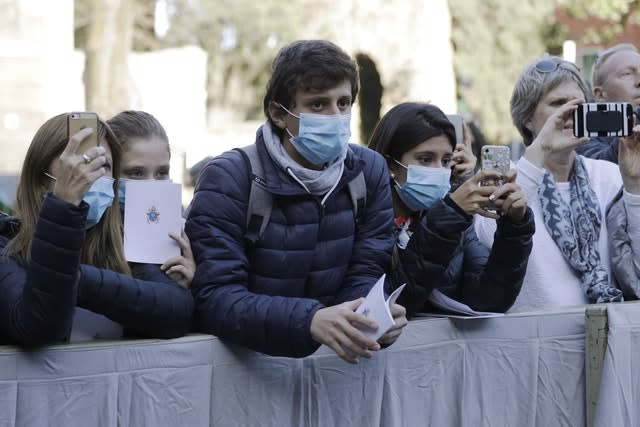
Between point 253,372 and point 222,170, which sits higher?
point 222,170

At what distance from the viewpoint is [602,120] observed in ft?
14.1

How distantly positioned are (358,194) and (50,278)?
1.14 m

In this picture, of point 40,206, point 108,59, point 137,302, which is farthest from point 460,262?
point 108,59

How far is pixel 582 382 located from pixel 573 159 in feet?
3.41

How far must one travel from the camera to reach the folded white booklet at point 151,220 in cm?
344

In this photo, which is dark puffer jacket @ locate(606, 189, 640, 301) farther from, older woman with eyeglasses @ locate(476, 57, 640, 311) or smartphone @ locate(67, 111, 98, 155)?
smartphone @ locate(67, 111, 98, 155)

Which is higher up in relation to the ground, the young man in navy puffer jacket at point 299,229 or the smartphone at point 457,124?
the smartphone at point 457,124

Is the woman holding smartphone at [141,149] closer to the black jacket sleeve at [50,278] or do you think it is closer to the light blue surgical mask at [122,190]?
the light blue surgical mask at [122,190]

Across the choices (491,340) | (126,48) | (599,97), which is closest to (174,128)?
(126,48)

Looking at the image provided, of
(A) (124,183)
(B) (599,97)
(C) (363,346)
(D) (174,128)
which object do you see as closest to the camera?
(C) (363,346)

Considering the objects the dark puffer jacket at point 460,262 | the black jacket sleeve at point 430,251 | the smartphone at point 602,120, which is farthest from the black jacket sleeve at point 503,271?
the smartphone at point 602,120

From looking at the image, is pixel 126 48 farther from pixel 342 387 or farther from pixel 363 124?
pixel 342 387

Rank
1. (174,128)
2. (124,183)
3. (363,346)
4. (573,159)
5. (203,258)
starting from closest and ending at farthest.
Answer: (363,346), (203,258), (124,183), (573,159), (174,128)

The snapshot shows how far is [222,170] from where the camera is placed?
3557mm
